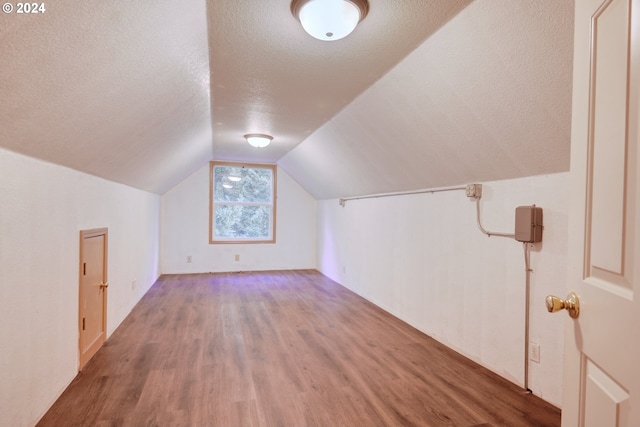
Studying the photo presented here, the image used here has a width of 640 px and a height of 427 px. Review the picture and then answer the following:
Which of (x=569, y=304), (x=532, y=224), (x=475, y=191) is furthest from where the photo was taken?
(x=475, y=191)

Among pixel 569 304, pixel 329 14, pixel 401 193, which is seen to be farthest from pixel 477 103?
pixel 401 193

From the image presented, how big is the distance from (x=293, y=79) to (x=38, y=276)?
2.03m

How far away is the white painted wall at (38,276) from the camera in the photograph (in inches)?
62.7

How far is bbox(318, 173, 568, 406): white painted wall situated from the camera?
2.19 metres

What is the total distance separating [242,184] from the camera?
6.87 metres

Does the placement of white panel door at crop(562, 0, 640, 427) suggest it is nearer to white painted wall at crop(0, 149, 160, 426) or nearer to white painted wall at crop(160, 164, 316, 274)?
white painted wall at crop(0, 149, 160, 426)

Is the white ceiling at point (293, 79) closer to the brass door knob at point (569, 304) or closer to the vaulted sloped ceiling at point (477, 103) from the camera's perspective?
the vaulted sloped ceiling at point (477, 103)

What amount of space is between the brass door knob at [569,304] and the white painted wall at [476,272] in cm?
145

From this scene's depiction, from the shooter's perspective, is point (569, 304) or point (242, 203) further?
point (242, 203)

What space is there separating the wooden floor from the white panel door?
141 cm

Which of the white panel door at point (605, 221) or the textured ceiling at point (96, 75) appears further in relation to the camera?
the textured ceiling at point (96, 75)

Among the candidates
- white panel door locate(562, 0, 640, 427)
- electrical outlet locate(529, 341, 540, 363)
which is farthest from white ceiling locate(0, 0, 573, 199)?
electrical outlet locate(529, 341, 540, 363)

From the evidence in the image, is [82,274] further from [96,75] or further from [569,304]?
[569,304]

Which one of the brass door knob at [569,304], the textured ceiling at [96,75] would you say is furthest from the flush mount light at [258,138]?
the brass door knob at [569,304]
